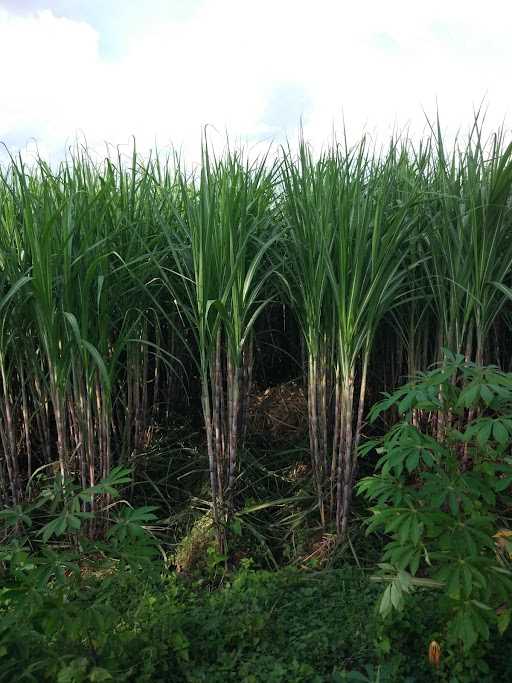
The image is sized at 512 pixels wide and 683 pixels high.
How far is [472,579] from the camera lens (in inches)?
62.8

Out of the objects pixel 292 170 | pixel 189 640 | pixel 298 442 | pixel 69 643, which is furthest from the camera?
pixel 298 442

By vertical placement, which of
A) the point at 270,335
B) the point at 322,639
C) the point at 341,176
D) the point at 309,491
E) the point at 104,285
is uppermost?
the point at 341,176

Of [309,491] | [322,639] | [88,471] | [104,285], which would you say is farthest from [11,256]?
[322,639]

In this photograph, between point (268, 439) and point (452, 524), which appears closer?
point (452, 524)

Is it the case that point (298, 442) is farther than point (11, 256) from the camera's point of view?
Yes

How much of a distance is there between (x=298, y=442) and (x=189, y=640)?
3.88 feet

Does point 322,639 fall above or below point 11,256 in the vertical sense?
below

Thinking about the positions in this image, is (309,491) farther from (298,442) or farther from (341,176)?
(341,176)

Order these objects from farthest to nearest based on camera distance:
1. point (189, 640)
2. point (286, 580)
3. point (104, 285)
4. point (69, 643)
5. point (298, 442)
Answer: point (298, 442)
point (104, 285)
point (286, 580)
point (189, 640)
point (69, 643)

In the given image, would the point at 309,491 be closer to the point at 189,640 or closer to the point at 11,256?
the point at 189,640

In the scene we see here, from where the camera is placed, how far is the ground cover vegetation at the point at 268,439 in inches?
67.4

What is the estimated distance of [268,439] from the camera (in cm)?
297

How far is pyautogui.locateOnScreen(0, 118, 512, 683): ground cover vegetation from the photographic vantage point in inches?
67.4

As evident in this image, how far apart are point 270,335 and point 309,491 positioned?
3.30 feet
